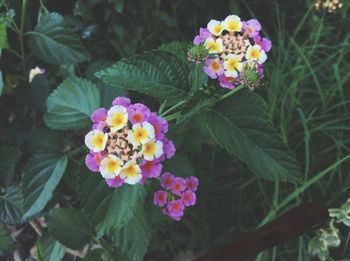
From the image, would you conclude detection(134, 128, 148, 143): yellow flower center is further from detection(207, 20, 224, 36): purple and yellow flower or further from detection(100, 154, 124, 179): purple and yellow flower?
detection(207, 20, 224, 36): purple and yellow flower

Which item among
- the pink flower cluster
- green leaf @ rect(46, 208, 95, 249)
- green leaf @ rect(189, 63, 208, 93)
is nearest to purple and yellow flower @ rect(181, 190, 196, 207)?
the pink flower cluster

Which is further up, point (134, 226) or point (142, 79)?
point (142, 79)

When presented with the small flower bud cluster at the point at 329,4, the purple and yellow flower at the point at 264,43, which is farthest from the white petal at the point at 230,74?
the small flower bud cluster at the point at 329,4

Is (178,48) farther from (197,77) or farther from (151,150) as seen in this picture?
(151,150)

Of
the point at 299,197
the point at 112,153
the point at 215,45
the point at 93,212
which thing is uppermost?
the point at 215,45

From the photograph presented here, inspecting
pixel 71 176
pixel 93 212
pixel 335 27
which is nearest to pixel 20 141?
pixel 71 176

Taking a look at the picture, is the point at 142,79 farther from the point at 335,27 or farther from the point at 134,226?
the point at 335,27

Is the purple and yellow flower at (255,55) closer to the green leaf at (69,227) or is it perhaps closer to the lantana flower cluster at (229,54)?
the lantana flower cluster at (229,54)
